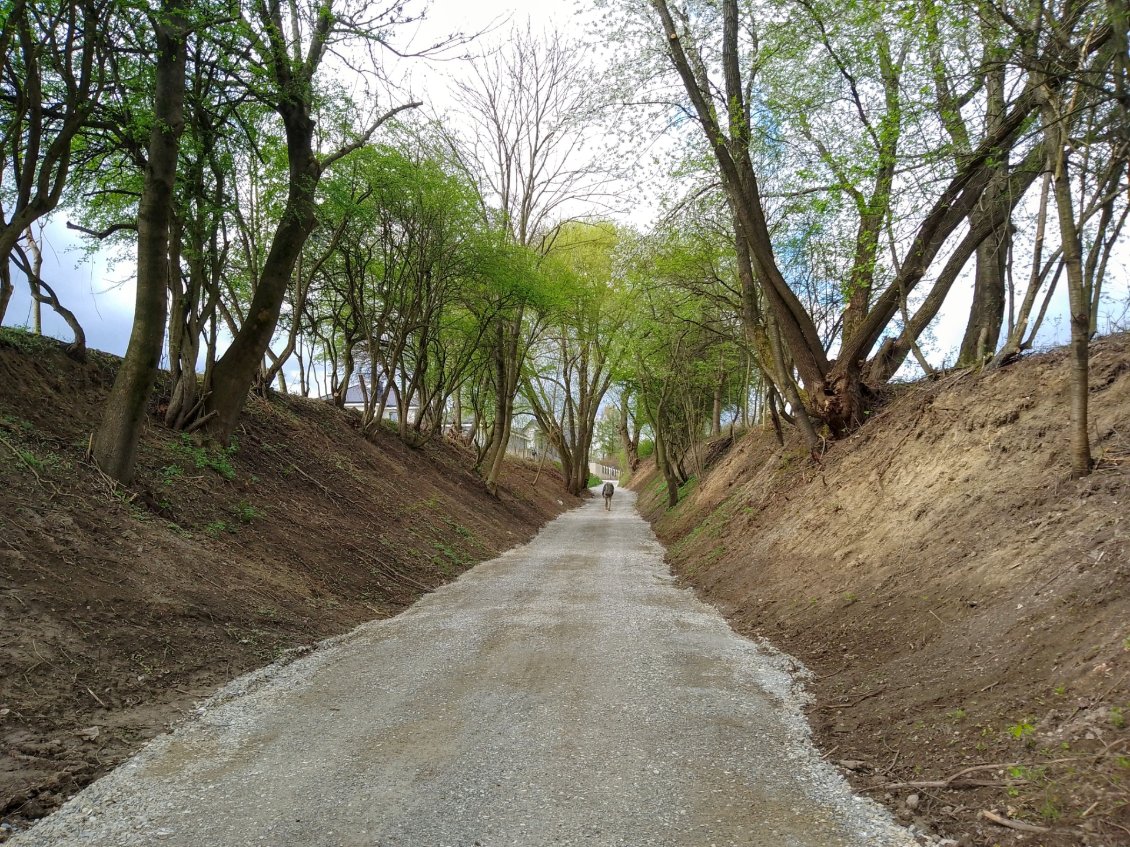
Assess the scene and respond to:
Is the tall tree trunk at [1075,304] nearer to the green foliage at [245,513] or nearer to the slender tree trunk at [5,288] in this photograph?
the green foliage at [245,513]

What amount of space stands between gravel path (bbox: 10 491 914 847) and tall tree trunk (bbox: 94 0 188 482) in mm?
3553

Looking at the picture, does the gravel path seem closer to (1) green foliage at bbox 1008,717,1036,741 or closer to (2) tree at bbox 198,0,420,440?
(1) green foliage at bbox 1008,717,1036,741

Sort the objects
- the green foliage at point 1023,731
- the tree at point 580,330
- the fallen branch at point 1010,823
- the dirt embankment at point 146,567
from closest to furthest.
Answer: the fallen branch at point 1010,823
the green foliage at point 1023,731
the dirt embankment at point 146,567
the tree at point 580,330

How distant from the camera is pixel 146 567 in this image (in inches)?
250

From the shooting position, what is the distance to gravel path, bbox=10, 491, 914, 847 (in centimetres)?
319

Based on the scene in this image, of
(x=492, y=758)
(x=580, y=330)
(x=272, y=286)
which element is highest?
(x=580, y=330)

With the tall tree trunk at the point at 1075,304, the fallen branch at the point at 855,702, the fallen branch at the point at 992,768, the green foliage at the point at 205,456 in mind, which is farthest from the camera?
the green foliage at the point at 205,456

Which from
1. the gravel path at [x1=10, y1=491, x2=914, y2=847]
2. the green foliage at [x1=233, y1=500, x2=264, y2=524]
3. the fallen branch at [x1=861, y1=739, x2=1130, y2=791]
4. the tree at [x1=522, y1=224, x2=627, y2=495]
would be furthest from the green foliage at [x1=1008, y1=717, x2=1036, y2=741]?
the tree at [x1=522, y1=224, x2=627, y2=495]

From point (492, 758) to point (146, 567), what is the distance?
4.27 meters

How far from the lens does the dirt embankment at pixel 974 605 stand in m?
3.23

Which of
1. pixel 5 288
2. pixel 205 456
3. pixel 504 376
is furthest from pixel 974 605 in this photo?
pixel 504 376

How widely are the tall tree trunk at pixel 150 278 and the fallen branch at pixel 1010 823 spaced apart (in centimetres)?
841

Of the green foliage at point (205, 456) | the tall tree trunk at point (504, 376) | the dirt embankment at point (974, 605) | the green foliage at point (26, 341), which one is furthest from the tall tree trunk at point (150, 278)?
the tall tree trunk at point (504, 376)

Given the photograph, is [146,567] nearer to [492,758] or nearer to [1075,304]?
[492,758]
